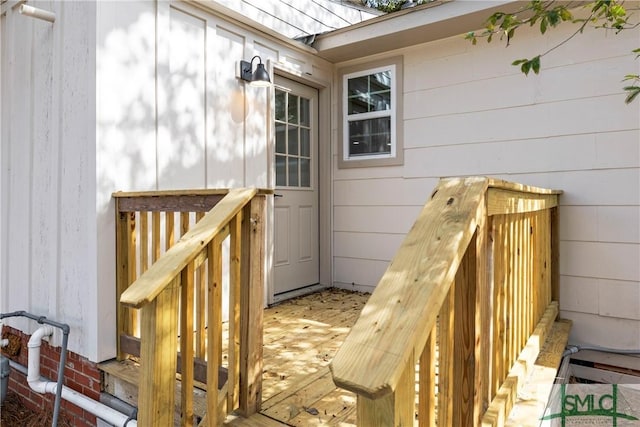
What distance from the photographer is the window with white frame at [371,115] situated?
4.06 m

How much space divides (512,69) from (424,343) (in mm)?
3290

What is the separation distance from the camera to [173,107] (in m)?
2.95

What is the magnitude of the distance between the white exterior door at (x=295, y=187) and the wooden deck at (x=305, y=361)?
31cm

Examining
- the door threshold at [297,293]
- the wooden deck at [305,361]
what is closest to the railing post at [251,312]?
the wooden deck at [305,361]

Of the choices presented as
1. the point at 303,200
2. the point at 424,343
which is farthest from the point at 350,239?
the point at 424,343

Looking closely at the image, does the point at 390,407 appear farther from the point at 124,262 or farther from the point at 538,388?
the point at 124,262

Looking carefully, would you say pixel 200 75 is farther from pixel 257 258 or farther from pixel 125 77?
pixel 257 258

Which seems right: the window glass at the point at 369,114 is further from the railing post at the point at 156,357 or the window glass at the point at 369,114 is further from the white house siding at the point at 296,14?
the railing post at the point at 156,357

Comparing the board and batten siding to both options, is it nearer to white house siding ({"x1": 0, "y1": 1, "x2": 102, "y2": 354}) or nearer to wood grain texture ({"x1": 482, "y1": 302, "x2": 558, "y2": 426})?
white house siding ({"x1": 0, "y1": 1, "x2": 102, "y2": 354})

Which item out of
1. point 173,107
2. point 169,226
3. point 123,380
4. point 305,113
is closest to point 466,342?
point 169,226

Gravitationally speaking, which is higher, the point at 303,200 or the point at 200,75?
the point at 200,75

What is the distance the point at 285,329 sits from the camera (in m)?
3.08

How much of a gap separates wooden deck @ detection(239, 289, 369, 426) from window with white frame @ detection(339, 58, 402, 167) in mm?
1451

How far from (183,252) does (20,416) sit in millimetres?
2590
